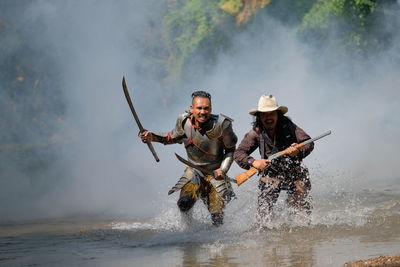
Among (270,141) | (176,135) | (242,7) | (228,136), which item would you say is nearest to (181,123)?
(176,135)

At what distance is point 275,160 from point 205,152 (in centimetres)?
69

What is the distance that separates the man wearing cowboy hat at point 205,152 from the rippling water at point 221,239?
30 cm

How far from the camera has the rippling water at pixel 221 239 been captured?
6129 mm

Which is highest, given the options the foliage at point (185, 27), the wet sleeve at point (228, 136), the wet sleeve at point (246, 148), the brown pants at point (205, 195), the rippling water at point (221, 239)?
the foliage at point (185, 27)

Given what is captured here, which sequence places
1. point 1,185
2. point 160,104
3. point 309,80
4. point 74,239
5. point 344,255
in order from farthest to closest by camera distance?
point 160,104 → point 309,80 → point 1,185 → point 74,239 → point 344,255

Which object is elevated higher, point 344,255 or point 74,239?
point 74,239

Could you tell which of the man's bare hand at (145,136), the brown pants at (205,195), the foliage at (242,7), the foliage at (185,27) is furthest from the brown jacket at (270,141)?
the foliage at (185,27)

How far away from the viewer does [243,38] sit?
24734mm

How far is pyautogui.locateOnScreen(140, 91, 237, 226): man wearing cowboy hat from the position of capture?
7516 mm

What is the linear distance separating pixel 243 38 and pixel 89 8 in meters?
5.28

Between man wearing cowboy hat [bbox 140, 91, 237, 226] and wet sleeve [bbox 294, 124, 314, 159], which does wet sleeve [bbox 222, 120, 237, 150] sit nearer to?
man wearing cowboy hat [bbox 140, 91, 237, 226]

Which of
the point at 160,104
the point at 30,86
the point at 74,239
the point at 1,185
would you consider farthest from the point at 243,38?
the point at 74,239

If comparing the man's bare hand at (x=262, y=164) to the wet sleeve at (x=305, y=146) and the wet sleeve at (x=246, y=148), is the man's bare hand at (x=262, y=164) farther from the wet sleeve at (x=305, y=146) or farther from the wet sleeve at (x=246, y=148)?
the wet sleeve at (x=305, y=146)

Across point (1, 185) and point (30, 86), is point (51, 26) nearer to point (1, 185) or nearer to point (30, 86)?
point (30, 86)
